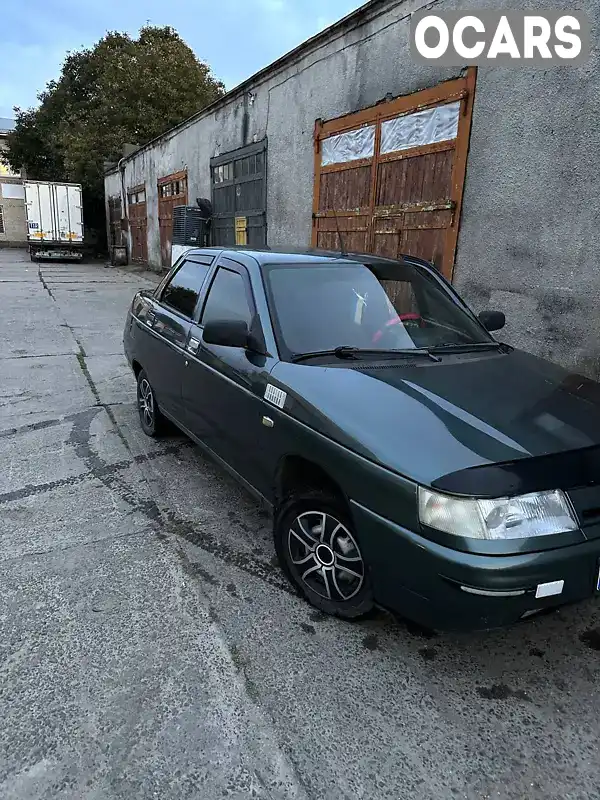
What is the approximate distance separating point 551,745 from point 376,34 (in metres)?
8.09

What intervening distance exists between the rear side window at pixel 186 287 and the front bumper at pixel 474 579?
240 cm

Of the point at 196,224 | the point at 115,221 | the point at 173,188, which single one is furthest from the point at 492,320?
the point at 115,221

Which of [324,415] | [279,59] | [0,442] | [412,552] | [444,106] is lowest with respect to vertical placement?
[0,442]

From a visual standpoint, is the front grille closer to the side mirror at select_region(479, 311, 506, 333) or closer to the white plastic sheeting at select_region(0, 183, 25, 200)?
the side mirror at select_region(479, 311, 506, 333)

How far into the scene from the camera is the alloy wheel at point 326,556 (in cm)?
236

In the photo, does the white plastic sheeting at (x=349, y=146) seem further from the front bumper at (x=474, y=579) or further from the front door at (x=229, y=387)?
the front bumper at (x=474, y=579)

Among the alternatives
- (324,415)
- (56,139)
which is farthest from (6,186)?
(324,415)

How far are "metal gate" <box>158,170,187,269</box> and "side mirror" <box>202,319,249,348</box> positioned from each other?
44.6 feet

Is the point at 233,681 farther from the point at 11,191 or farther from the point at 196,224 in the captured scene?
the point at 11,191

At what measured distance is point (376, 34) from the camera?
7.21m

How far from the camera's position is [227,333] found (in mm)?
2852

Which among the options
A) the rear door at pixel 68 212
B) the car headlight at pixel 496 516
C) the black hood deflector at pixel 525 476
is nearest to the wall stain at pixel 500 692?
the car headlight at pixel 496 516

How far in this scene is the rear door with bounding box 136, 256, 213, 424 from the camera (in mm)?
3844

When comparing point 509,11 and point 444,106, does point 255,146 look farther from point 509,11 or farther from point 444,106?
point 509,11
